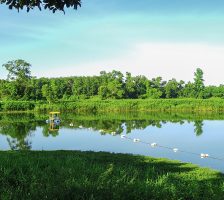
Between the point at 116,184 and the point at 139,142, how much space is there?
18.1 m

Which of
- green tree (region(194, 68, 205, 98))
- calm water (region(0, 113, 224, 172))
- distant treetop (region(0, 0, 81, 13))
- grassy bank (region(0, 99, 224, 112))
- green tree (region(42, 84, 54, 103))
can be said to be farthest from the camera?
green tree (region(194, 68, 205, 98))

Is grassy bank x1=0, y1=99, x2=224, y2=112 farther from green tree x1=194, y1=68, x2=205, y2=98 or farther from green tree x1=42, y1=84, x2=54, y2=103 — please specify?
green tree x1=194, y1=68, x2=205, y2=98

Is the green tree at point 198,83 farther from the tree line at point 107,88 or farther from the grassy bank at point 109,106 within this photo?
the grassy bank at point 109,106

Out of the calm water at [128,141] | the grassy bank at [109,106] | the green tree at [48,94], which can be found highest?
the green tree at [48,94]

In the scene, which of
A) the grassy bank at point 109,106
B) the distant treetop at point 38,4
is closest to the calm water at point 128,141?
the distant treetop at point 38,4

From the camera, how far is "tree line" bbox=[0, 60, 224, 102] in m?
66.3

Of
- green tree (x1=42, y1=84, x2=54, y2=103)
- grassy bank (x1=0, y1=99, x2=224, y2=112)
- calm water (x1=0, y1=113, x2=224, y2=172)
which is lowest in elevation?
calm water (x1=0, y1=113, x2=224, y2=172)

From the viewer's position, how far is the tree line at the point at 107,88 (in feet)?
218

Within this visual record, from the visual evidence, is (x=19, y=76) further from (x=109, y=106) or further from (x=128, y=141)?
(x=128, y=141)

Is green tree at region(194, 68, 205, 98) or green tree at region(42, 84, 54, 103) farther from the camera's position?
→ green tree at region(194, 68, 205, 98)

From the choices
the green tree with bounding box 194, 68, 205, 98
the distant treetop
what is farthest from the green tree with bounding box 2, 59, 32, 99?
the distant treetop

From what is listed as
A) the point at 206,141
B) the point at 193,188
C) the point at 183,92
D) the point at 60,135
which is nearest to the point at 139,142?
the point at 206,141

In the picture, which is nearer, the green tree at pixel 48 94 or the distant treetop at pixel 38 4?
the distant treetop at pixel 38 4

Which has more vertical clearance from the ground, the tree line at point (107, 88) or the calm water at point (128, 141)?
the tree line at point (107, 88)
